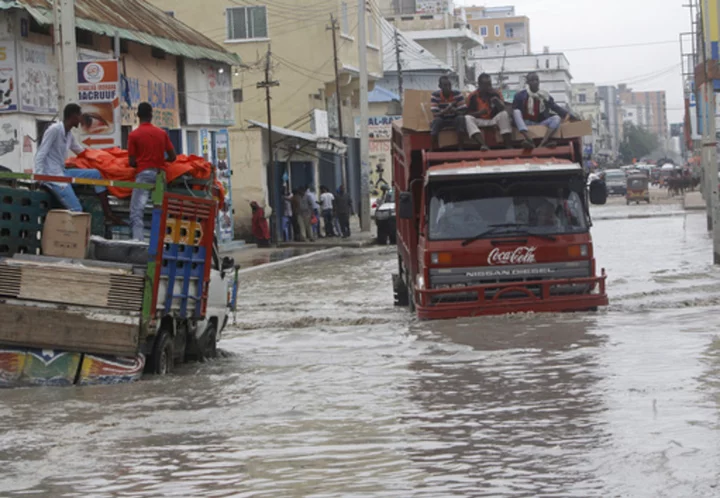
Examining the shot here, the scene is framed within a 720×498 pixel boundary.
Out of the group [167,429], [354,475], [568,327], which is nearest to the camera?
[354,475]

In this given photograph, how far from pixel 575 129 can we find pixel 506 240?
193cm

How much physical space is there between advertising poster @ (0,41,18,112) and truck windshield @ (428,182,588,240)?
1146cm

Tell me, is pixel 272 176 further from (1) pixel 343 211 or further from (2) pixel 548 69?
(2) pixel 548 69

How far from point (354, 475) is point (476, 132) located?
29.9ft

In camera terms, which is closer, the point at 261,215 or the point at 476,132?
the point at 476,132

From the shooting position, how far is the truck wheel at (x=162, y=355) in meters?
11.8

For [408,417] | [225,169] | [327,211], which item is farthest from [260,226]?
[408,417]

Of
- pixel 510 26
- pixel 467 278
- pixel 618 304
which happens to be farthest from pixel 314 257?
pixel 510 26

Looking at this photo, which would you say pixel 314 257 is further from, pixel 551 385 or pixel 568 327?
pixel 551 385

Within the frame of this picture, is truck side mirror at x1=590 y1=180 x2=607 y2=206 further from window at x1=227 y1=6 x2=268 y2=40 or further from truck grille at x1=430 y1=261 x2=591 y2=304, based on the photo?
window at x1=227 y1=6 x2=268 y2=40

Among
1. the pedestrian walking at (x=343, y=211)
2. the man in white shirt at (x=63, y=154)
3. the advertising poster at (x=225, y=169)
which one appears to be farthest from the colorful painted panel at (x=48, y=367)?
the pedestrian walking at (x=343, y=211)

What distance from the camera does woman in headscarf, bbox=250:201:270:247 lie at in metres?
39.1

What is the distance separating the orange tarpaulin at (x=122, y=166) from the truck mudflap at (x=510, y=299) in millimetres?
3770

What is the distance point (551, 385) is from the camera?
10812 mm
